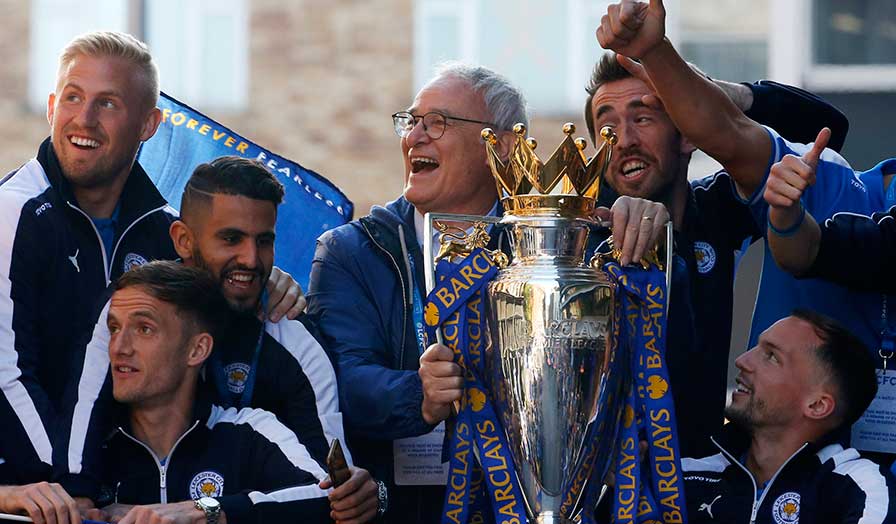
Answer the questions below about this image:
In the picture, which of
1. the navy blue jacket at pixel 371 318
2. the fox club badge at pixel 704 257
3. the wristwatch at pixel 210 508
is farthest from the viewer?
the fox club badge at pixel 704 257

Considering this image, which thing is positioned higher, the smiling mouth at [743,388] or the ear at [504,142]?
the ear at [504,142]

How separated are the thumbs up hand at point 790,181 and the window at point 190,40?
672 centimetres

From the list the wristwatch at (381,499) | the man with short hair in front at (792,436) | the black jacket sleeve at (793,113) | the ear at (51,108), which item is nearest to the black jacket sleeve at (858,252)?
the man with short hair in front at (792,436)

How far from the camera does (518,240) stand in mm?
3029

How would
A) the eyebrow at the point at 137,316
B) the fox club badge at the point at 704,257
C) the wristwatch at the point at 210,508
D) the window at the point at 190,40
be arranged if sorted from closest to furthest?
1. the wristwatch at the point at 210,508
2. the eyebrow at the point at 137,316
3. the fox club badge at the point at 704,257
4. the window at the point at 190,40

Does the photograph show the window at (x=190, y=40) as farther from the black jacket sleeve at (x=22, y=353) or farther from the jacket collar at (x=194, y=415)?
the jacket collar at (x=194, y=415)

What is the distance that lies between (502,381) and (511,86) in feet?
3.63

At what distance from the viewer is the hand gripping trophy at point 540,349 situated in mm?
2908

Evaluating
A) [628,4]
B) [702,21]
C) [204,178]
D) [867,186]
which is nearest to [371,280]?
[204,178]

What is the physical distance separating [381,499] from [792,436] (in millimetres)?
868

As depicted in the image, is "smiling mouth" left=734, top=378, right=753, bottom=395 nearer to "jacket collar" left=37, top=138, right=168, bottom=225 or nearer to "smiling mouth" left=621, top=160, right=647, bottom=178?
"smiling mouth" left=621, top=160, right=647, bottom=178

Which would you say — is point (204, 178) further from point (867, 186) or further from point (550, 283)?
point (867, 186)

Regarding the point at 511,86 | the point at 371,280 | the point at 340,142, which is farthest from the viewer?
the point at 340,142

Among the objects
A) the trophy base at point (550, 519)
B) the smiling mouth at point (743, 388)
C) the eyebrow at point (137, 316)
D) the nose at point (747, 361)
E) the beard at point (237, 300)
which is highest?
the beard at point (237, 300)
